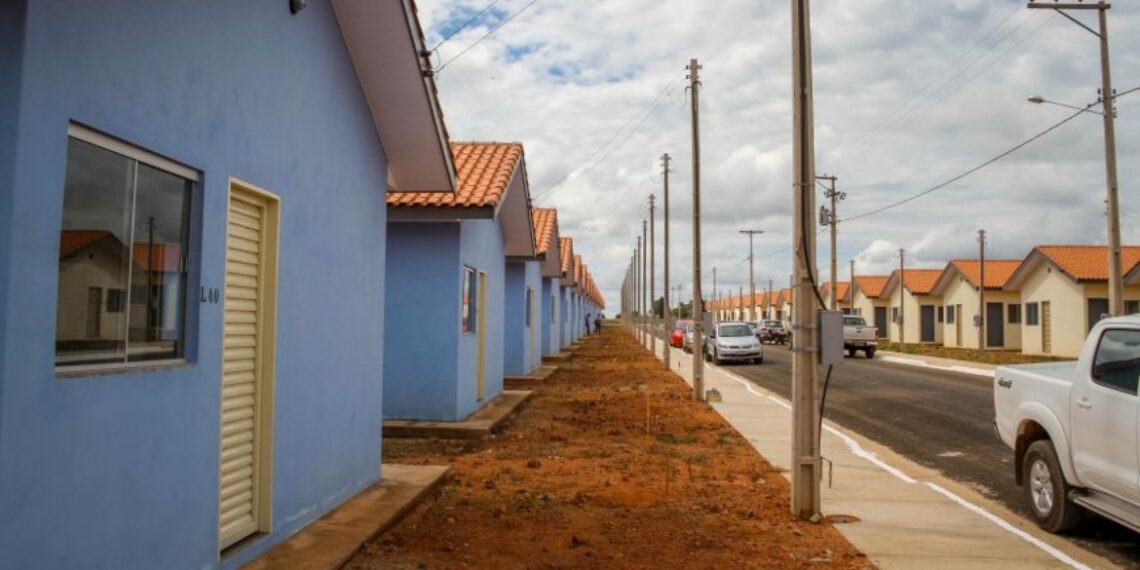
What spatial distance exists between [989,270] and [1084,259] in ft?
30.9

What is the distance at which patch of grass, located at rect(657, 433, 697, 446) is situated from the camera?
12.7 m

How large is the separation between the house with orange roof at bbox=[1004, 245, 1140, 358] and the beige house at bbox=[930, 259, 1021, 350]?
321cm

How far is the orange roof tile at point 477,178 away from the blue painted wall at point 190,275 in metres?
3.60

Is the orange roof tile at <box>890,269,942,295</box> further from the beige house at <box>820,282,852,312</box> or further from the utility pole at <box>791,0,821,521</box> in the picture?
the utility pole at <box>791,0,821,521</box>

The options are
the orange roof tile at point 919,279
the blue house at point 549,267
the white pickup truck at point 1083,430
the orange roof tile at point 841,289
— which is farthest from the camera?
the orange roof tile at point 841,289

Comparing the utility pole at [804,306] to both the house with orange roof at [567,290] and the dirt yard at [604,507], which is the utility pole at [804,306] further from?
the house with orange roof at [567,290]

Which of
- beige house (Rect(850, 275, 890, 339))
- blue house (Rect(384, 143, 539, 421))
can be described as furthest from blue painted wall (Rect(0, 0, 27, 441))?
beige house (Rect(850, 275, 890, 339))

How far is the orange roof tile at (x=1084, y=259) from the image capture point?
36.2m

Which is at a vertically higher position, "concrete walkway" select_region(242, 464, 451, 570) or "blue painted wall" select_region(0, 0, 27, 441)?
"blue painted wall" select_region(0, 0, 27, 441)

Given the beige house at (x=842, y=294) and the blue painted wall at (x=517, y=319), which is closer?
the blue painted wall at (x=517, y=319)

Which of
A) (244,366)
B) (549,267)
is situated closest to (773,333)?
(549,267)

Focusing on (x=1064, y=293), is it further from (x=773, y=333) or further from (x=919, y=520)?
(x=919, y=520)

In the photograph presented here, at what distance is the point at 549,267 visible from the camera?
27875mm

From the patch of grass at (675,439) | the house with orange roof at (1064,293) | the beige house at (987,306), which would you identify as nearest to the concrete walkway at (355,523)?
the patch of grass at (675,439)
